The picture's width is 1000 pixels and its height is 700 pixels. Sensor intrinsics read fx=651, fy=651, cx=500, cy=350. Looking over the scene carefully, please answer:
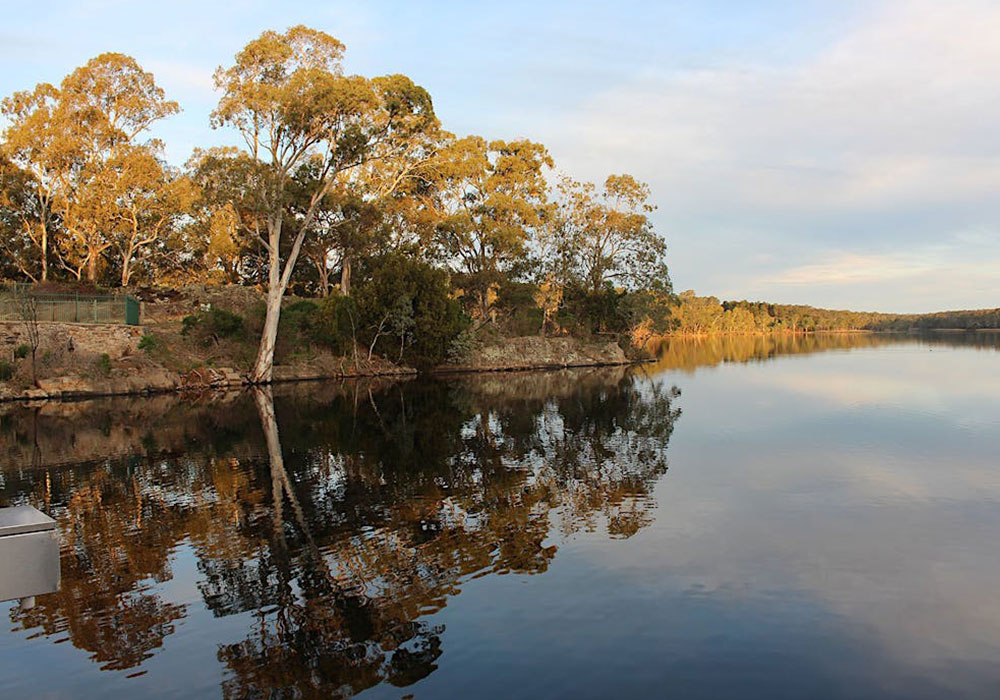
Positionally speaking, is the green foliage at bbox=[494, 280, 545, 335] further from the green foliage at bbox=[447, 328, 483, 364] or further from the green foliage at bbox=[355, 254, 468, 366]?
the green foliage at bbox=[355, 254, 468, 366]

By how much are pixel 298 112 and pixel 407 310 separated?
12.6 meters

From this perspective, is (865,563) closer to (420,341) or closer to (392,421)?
(392,421)

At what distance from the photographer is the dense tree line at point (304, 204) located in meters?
34.2

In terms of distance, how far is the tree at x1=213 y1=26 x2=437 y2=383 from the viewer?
109ft

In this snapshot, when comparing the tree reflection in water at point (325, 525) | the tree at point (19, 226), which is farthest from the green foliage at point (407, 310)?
the tree at point (19, 226)

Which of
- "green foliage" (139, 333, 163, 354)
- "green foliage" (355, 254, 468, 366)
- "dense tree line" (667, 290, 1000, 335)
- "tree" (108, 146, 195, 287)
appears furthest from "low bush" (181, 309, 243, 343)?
"dense tree line" (667, 290, 1000, 335)

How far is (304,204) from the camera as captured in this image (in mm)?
36719

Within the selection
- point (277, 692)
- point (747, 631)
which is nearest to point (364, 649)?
point (277, 692)

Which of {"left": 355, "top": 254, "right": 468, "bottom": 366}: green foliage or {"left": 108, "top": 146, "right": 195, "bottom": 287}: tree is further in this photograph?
Answer: {"left": 108, "top": 146, "right": 195, "bottom": 287}: tree

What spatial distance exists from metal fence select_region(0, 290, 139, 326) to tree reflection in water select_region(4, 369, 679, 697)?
1598 cm

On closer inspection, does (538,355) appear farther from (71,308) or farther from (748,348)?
(748,348)

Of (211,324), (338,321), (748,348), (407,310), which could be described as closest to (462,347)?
(407,310)

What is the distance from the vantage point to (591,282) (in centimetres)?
5550

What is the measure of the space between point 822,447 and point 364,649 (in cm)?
1473
